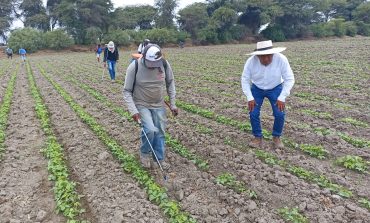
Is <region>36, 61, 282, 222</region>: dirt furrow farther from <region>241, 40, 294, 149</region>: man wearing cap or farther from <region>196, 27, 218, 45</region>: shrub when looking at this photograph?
<region>196, 27, 218, 45</region>: shrub

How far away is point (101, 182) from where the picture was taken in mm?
4922

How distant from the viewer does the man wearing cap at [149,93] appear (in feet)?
15.2

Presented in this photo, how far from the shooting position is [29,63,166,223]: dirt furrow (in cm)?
410

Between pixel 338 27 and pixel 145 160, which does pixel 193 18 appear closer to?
pixel 338 27

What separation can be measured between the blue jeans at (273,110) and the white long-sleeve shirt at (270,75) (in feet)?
0.28

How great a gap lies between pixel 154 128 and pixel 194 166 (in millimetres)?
947

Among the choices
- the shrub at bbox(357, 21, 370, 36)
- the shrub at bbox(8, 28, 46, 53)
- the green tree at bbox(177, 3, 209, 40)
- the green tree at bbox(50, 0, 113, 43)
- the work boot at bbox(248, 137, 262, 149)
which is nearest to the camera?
the work boot at bbox(248, 137, 262, 149)

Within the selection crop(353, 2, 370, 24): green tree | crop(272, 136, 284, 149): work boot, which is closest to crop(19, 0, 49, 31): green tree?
crop(272, 136, 284, 149): work boot

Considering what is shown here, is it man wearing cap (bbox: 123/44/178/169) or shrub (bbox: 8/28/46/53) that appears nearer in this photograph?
man wearing cap (bbox: 123/44/178/169)

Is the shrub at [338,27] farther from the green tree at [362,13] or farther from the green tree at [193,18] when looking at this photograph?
the green tree at [193,18]

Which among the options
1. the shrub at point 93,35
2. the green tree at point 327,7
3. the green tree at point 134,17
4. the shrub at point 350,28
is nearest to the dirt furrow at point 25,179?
the shrub at point 93,35

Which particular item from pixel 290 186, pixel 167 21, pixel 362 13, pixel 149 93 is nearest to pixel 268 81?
pixel 290 186

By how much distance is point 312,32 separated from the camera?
2307 inches

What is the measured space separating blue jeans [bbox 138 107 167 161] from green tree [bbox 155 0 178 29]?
163ft
